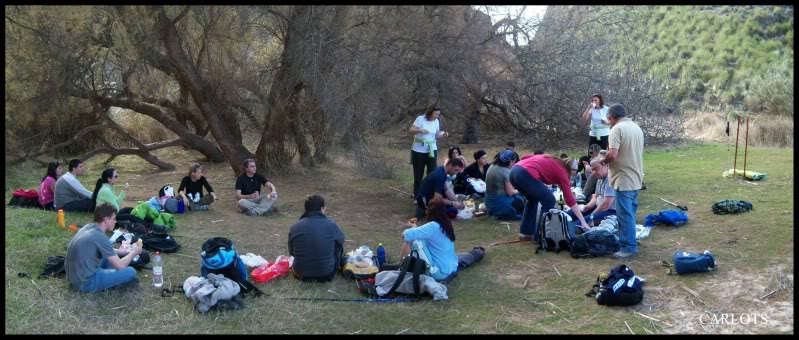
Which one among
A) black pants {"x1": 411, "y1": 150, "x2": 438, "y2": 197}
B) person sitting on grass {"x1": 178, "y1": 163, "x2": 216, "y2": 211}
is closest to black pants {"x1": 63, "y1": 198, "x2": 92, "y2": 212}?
person sitting on grass {"x1": 178, "y1": 163, "x2": 216, "y2": 211}

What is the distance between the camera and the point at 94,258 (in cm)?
653

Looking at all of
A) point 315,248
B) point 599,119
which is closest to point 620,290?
point 315,248

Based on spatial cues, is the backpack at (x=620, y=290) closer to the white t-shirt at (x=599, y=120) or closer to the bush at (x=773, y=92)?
the white t-shirt at (x=599, y=120)

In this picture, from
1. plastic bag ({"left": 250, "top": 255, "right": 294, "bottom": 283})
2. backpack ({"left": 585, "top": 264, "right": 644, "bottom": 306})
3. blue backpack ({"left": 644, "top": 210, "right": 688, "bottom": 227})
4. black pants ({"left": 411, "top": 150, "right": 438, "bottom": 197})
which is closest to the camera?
backpack ({"left": 585, "top": 264, "right": 644, "bottom": 306})

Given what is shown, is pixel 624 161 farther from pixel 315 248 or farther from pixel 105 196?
pixel 105 196

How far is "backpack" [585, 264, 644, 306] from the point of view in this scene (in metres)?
6.14

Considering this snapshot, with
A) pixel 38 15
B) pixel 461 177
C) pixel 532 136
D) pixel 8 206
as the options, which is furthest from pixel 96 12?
pixel 532 136

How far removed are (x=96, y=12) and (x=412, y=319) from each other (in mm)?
8322

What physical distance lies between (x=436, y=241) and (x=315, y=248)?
1.17 m

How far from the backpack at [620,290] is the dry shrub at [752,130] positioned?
43.5 feet

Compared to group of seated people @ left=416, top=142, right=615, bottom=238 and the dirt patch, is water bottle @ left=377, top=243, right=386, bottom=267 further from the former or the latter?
the dirt patch

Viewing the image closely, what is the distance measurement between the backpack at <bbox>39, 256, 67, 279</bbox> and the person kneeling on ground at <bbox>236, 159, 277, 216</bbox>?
357 centimetres

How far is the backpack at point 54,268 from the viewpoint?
698 cm

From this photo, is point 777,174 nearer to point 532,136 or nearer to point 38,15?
point 532,136
